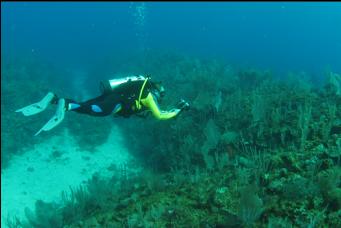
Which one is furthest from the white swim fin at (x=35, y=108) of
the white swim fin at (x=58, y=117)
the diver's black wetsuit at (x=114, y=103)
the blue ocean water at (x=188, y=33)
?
the blue ocean water at (x=188, y=33)

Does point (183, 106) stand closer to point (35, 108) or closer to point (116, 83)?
point (116, 83)

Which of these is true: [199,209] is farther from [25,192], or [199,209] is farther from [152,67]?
[152,67]

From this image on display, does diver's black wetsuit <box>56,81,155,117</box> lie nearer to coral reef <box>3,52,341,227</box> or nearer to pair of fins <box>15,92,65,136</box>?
pair of fins <box>15,92,65,136</box>

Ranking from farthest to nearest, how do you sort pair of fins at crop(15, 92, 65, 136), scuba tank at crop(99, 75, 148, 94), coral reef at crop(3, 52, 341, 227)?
scuba tank at crop(99, 75, 148, 94)
pair of fins at crop(15, 92, 65, 136)
coral reef at crop(3, 52, 341, 227)

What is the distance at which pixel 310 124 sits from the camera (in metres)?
7.34

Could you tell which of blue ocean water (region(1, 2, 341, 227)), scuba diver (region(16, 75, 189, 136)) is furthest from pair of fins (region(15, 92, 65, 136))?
blue ocean water (region(1, 2, 341, 227))

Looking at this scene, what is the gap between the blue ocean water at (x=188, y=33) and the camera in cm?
3559

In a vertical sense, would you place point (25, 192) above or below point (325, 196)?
below

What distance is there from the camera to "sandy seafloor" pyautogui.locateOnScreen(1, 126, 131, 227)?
456 inches

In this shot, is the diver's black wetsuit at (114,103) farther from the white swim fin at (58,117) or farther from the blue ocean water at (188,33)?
the blue ocean water at (188,33)

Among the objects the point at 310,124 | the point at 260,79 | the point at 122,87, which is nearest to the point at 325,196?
A: the point at 310,124

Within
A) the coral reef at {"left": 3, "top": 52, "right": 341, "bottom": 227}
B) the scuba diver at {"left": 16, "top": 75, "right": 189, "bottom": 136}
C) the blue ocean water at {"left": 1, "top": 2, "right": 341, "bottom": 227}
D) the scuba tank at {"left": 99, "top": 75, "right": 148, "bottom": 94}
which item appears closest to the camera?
the coral reef at {"left": 3, "top": 52, "right": 341, "bottom": 227}

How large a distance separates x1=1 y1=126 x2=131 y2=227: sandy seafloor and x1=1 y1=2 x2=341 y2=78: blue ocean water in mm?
9922

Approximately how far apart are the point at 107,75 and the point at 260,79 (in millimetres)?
10509
